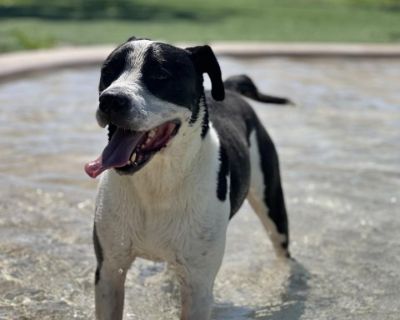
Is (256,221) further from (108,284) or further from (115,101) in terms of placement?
(115,101)

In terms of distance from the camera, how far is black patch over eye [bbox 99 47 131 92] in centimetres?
342

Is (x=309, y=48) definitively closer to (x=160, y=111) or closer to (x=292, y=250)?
(x=292, y=250)

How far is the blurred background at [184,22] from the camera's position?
14.1 metres

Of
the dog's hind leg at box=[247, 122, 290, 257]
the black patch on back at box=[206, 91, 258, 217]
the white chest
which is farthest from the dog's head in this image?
the dog's hind leg at box=[247, 122, 290, 257]

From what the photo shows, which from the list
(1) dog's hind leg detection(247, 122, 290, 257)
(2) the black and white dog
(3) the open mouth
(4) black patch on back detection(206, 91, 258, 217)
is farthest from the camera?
(1) dog's hind leg detection(247, 122, 290, 257)

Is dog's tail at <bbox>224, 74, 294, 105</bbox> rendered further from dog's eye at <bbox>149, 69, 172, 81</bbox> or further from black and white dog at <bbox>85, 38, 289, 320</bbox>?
dog's eye at <bbox>149, 69, 172, 81</bbox>

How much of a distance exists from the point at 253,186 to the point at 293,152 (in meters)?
3.05

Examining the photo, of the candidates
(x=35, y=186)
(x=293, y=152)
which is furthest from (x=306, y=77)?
(x=35, y=186)

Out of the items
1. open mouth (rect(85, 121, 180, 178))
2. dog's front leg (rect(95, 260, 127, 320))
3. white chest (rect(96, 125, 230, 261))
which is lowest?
dog's front leg (rect(95, 260, 127, 320))

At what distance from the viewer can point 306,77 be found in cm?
1198

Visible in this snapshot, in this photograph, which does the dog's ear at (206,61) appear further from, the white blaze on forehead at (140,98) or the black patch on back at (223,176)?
the black patch on back at (223,176)

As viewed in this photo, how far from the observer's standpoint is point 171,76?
346cm

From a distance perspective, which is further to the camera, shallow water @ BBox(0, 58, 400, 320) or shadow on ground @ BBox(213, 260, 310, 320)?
shallow water @ BBox(0, 58, 400, 320)

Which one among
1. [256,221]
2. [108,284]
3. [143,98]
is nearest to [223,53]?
[256,221]
